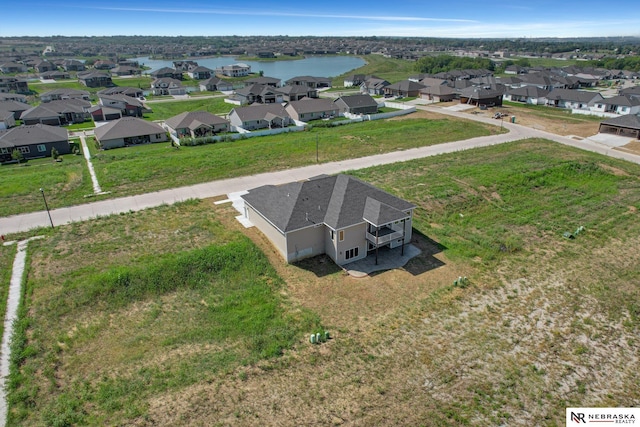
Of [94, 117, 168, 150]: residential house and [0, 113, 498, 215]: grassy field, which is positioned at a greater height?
[94, 117, 168, 150]: residential house

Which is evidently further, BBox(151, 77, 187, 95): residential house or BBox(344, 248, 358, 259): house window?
BBox(151, 77, 187, 95): residential house

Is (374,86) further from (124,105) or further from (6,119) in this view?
(6,119)

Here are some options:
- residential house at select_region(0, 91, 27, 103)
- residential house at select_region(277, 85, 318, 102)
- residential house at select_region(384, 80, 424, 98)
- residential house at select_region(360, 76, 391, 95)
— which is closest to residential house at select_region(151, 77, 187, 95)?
residential house at select_region(0, 91, 27, 103)

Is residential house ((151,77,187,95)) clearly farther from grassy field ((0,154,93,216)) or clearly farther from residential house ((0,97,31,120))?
grassy field ((0,154,93,216))

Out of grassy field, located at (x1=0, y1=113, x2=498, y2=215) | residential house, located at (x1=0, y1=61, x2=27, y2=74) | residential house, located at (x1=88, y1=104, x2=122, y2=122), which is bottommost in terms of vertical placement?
grassy field, located at (x1=0, y1=113, x2=498, y2=215)

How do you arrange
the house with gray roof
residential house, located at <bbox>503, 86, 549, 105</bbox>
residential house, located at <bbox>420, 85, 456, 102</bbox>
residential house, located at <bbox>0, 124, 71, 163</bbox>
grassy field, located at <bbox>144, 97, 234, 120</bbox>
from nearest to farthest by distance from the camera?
the house with gray roof
residential house, located at <bbox>0, 124, 71, 163</bbox>
grassy field, located at <bbox>144, 97, 234, 120</bbox>
residential house, located at <bbox>503, 86, 549, 105</bbox>
residential house, located at <bbox>420, 85, 456, 102</bbox>

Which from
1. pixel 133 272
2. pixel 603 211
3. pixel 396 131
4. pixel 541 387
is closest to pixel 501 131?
pixel 396 131
